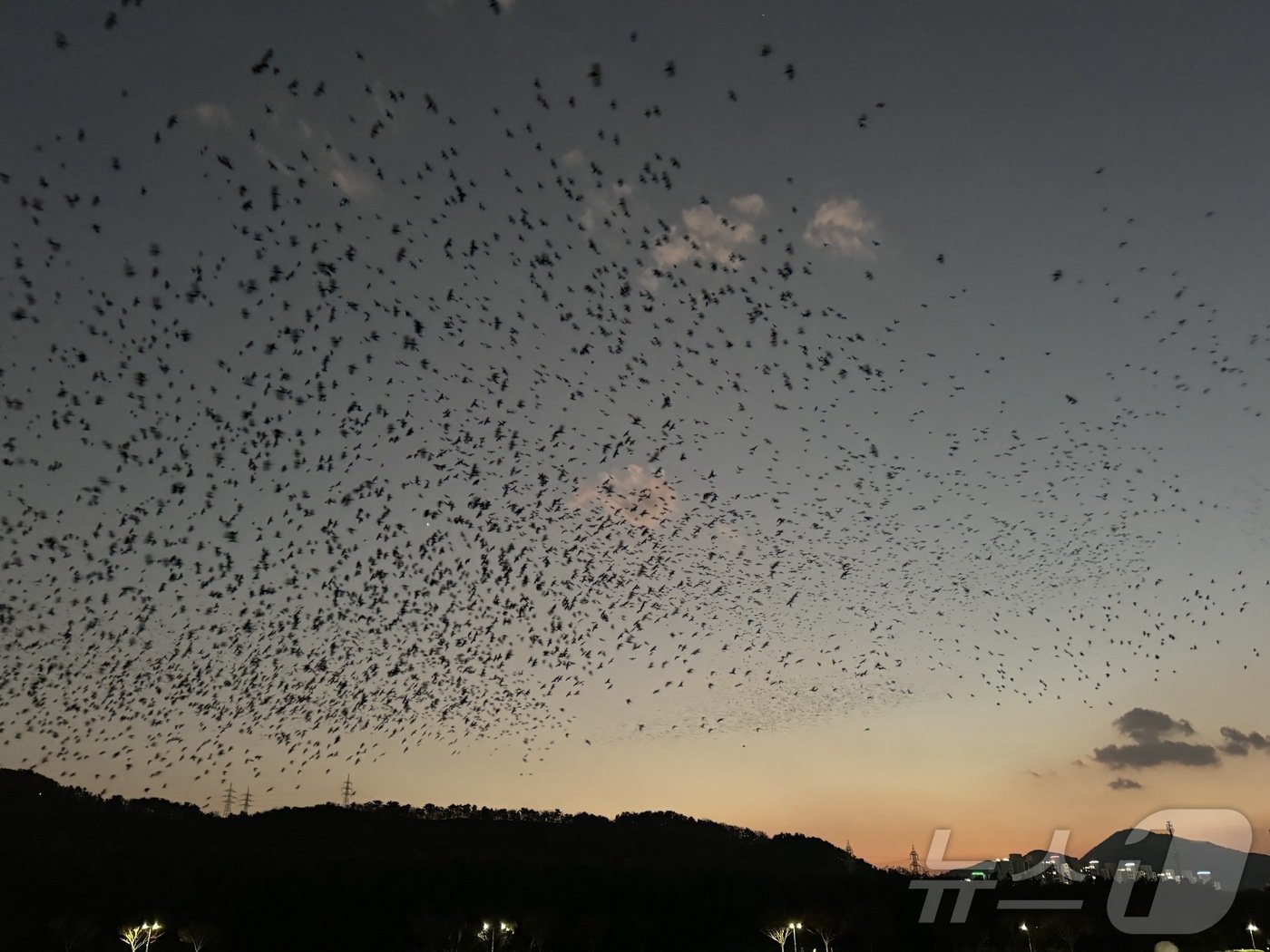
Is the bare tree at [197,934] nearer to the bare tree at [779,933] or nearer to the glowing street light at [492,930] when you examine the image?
the glowing street light at [492,930]

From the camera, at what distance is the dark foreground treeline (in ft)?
301

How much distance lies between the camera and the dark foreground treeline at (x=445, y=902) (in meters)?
91.8

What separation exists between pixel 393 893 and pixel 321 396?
307 feet

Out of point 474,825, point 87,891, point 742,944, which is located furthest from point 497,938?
point 474,825

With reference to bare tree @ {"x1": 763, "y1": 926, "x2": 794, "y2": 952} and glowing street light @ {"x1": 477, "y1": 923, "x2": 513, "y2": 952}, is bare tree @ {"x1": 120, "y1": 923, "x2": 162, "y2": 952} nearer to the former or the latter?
glowing street light @ {"x1": 477, "y1": 923, "x2": 513, "y2": 952}

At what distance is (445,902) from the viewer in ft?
340

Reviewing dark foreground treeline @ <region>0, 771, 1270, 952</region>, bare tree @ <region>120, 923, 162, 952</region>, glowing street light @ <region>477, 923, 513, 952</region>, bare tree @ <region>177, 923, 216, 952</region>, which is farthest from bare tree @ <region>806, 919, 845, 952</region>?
bare tree @ <region>120, 923, 162, 952</region>

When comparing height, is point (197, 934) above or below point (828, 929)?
below

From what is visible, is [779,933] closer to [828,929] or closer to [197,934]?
[828,929]

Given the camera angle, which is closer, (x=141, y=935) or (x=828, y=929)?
(x=141, y=935)

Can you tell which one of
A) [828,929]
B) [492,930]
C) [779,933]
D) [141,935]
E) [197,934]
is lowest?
[141,935]

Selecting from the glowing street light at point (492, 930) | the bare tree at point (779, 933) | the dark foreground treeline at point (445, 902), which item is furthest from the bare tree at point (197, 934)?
the bare tree at point (779, 933)

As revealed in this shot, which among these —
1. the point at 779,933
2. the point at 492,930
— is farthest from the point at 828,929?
the point at 492,930

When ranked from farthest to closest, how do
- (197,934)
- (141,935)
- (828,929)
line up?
1. (828,929)
2. (197,934)
3. (141,935)
